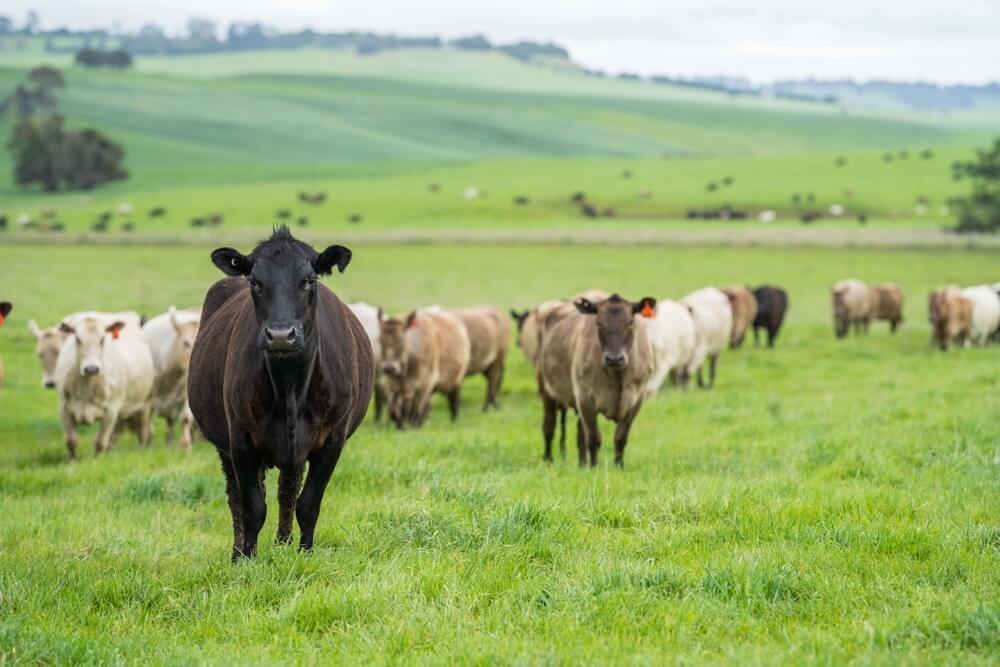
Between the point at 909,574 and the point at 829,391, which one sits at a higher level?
the point at 909,574

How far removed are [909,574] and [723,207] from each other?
242ft

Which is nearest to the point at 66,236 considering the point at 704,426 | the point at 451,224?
the point at 451,224

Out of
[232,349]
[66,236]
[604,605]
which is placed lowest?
[66,236]

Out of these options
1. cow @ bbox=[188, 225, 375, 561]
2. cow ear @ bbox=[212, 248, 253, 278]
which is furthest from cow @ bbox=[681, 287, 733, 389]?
cow ear @ bbox=[212, 248, 253, 278]

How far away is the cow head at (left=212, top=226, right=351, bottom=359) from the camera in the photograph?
6473 millimetres

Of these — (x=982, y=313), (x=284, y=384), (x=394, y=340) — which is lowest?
(x=982, y=313)

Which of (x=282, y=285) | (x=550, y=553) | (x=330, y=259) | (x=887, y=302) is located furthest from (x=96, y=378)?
(x=887, y=302)

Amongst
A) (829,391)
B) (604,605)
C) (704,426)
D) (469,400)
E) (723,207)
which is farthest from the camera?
(723,207)

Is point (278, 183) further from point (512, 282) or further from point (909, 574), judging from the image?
point (909, 574)

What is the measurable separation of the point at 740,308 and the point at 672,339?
8088mm

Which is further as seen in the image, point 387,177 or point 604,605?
point 387,177

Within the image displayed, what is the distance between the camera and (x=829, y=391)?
18328 millimetres

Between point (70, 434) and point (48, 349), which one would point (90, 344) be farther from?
point (48, 349)

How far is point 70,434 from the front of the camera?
44.7 ft
